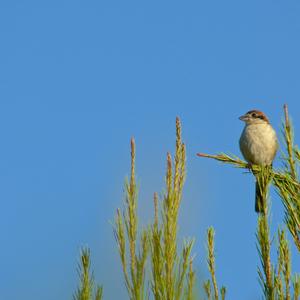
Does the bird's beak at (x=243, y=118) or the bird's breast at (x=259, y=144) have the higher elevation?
the bird's beak at (x=243, y=118)

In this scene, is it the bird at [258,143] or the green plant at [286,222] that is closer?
the green plant at [286,222]

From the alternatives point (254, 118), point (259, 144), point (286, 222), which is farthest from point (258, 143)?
point (286, 222)

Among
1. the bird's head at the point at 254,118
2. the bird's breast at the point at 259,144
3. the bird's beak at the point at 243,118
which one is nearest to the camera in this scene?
the bird's breast at the point at 259,144

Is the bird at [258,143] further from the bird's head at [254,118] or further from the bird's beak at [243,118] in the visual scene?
the bird's beak at [243,118]

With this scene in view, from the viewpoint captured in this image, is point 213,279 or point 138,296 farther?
point 213,279

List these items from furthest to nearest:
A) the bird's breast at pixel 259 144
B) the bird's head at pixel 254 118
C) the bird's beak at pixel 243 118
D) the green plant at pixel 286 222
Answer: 1. the bird's beak at pixel 243 118
2. the bird's head at pixel 254 118
3. the bird's breast at pixel 259 144
4. the green plant at pixel 286 222

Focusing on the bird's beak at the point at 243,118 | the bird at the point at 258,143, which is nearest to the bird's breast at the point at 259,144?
the bird at the point at 258,143

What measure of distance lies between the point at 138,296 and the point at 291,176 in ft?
5.36

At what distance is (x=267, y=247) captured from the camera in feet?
9.97

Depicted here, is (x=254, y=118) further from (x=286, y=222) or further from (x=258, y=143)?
(x=286, y=222)

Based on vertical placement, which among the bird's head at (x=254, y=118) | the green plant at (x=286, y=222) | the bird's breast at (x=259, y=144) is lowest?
the green plant at (x=286, y=222)

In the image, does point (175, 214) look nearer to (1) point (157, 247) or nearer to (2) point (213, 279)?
(1) point (157, 247)

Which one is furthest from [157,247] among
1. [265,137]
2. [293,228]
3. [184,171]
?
[265,137]

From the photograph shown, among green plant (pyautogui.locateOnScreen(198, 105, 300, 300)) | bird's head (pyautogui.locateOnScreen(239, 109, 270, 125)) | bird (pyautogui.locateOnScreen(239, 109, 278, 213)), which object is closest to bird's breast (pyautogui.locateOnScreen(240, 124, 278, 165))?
bird (pyautogui.locateOnScreen(239, 109, 278, 213))
